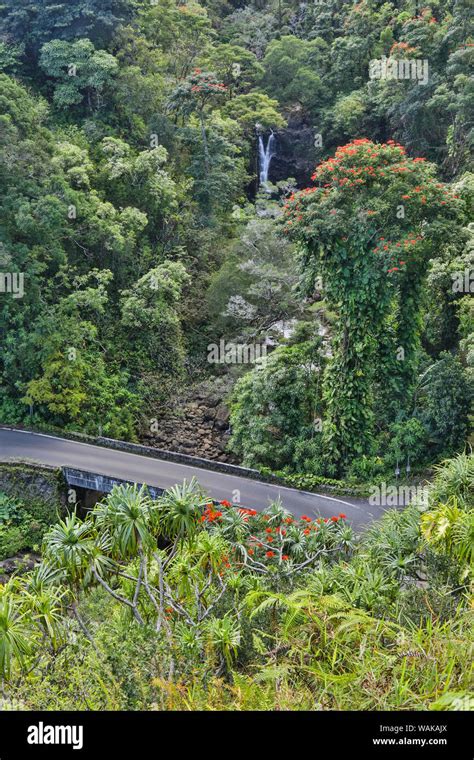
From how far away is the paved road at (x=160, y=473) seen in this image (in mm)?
16578

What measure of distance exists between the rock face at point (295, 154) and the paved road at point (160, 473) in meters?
17.2

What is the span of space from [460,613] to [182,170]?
23161 mm

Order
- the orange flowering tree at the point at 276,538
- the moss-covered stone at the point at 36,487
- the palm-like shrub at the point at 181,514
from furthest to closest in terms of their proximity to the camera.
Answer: the moss-covered stone at the point at 36,487 → the orange flowering tree at the point at 276,538 → the palm-like shrub at the point at 181,514

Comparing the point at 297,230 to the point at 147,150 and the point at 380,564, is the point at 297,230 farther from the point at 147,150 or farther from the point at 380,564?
the point at 147,150

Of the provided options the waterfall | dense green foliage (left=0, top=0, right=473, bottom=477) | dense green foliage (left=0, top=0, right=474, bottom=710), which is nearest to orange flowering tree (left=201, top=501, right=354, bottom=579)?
dense green foliage (left=0, top=0, right=474, bottom=710)

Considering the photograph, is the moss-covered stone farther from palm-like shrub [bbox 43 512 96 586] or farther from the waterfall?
the waterfall

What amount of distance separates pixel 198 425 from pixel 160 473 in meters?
4.14

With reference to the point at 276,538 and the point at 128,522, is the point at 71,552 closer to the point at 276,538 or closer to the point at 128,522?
the point at 128,522

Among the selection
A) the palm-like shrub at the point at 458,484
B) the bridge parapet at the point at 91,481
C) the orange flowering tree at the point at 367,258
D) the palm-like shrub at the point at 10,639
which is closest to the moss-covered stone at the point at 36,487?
the bridge parapet at the point at 91,481

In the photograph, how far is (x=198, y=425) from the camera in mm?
22125

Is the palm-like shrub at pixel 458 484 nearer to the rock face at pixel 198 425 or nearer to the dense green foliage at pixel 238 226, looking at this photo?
the dense green foliage at pixel 238 226

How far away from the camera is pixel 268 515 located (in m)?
13.1

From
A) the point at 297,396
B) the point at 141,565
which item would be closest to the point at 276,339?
the point at 297,396

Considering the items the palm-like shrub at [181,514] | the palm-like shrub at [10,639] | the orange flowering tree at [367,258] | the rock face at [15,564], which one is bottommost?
the palm-like shrub at [10,639]
